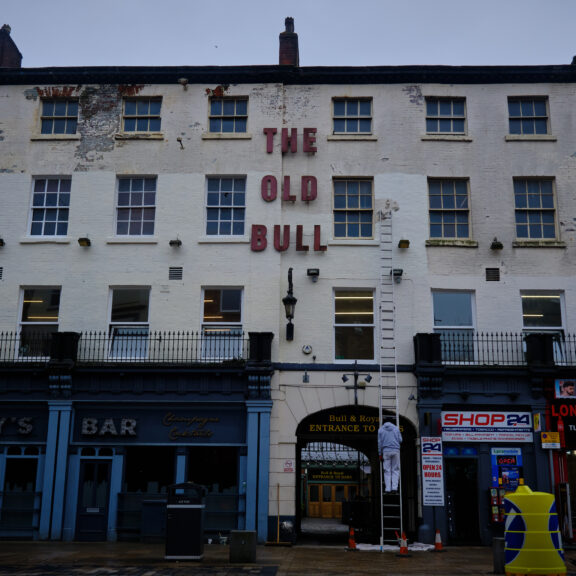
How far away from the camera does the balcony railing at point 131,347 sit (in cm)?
1927

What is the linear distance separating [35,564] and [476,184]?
1539cm

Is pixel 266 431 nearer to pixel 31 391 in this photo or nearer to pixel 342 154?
pixel 31 391

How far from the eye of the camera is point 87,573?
12.9 metres

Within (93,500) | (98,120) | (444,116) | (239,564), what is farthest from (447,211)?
(93,500)

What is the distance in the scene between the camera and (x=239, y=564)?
14.3 m

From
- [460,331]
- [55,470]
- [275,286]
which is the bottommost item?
[55,470]

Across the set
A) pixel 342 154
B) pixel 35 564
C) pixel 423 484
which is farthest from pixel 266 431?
pixel 342 154

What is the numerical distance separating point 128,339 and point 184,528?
6.55 metres

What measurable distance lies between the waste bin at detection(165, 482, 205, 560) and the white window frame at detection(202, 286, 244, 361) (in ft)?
16.5

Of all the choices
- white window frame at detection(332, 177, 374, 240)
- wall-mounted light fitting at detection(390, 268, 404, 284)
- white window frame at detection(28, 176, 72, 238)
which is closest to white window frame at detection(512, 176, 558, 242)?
wall-mounted light fitting at detection(390, 268, 404, 284)

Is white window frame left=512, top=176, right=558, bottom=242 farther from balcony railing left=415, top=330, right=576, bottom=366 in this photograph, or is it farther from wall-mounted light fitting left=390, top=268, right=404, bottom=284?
wall-mounted light fitting left=390, top=268, right=404, bottom=284

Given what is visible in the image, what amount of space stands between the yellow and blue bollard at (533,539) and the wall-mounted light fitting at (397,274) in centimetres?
1033

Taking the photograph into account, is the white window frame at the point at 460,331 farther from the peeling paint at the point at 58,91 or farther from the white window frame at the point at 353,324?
the peeling paint at the point at 58,91

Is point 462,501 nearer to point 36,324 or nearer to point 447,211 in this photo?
point 447,211
